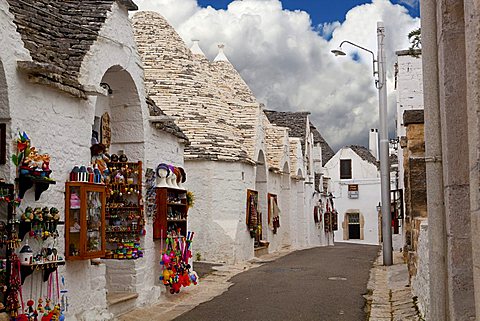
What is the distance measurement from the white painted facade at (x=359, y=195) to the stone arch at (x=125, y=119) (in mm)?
31520

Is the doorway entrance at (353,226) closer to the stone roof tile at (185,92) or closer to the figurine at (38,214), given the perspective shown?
the stone roof tile at (185,92)

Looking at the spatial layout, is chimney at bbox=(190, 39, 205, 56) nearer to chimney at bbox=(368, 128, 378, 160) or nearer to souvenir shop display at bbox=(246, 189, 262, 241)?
souvenir shop display at bbox=(246, 189, 262, 241)

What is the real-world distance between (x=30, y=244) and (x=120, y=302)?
8.82ft

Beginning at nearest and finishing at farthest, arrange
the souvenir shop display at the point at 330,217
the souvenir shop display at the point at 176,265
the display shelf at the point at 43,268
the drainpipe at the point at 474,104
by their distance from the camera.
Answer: the drainpipe at the point at 474,104
the display shelf at the point at 43,268
the souvenir shop display at the point at 176,265
the souvenir shop display at the point at 330,217

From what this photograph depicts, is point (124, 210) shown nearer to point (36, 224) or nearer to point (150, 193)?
point (150, 193)

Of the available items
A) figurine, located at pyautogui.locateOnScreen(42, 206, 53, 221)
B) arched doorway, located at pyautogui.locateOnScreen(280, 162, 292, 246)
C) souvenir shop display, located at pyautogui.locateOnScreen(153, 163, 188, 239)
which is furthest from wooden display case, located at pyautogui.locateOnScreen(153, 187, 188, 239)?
arched doorway, located at pyautogui.locateOnScreen(280, 162, 292, 246)

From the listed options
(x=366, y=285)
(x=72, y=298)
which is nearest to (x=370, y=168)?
(x=366, y=285)

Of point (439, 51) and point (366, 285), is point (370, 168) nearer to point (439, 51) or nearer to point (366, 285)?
point (366, 285)

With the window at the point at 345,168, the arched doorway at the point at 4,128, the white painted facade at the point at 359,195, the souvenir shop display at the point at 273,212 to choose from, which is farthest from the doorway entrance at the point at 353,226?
the arched doorway at the point at 4,128

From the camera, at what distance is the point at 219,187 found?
17.1 meters

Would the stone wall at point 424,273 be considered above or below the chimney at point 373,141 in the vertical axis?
below

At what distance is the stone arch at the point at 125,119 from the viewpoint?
1018 cm

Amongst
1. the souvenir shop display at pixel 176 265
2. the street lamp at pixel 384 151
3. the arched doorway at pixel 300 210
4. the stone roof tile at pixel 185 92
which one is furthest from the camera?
the arched doorway at pixel 300 210

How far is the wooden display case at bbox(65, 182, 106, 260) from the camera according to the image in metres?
7.65
